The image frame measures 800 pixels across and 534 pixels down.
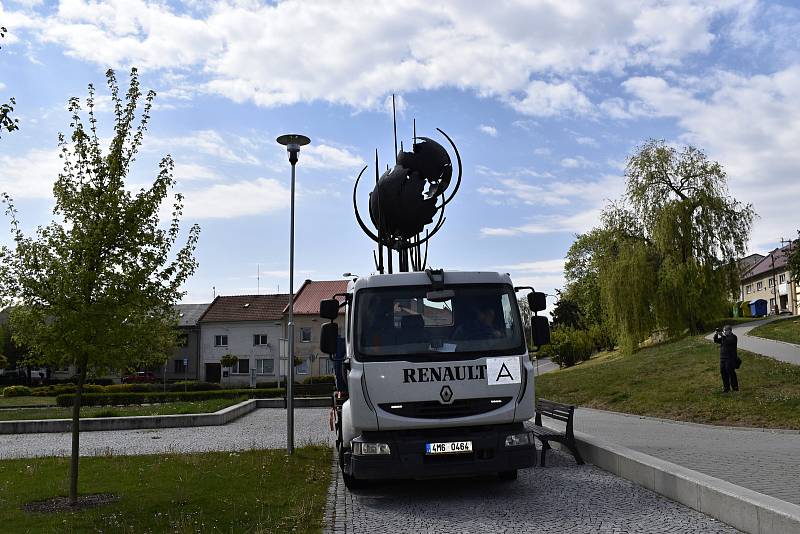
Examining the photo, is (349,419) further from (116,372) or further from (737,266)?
(737,266)

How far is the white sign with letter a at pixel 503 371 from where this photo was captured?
25.5 feet

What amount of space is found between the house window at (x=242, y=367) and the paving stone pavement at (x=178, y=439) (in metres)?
40.3

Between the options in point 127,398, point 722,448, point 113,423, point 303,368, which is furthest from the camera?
point 303,368

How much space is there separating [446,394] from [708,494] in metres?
2.63

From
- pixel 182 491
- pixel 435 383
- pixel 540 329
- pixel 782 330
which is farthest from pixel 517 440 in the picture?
pixel 782 330

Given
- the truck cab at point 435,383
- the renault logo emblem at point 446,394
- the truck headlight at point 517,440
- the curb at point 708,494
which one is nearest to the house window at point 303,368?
the curb at point 708,494

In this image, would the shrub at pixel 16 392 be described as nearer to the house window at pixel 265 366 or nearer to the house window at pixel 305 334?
the house window at pixel 265 366

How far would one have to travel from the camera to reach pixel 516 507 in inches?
293

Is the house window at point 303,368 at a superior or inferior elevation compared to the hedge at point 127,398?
superior

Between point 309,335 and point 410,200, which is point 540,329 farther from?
point 309,335

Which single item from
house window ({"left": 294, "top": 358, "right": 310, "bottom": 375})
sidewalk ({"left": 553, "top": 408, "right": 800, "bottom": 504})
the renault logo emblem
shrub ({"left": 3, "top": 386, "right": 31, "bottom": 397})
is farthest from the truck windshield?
house window ({"left": 294, "top": 358, "right": 310, "bottom": 375})

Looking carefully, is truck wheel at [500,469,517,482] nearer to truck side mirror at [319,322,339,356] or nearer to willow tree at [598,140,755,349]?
truck side mirror at [319,322,339,356]

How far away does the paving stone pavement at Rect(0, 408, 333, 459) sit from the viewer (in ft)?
45.2

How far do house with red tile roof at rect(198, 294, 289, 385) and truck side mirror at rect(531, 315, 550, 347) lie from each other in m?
52.1
